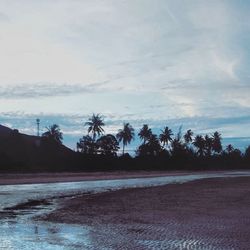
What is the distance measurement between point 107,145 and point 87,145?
532cm

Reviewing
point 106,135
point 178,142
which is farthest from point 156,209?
point 178,142

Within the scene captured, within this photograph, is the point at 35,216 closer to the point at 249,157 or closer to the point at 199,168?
the point at 199,168

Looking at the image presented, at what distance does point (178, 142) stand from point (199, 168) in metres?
17.8

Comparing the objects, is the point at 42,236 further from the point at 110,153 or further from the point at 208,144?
the point at 208,144

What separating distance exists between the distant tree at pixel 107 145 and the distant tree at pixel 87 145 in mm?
1676

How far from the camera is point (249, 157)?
177875 millimetres

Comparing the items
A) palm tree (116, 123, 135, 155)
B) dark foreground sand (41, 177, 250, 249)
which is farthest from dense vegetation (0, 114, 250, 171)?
dark foreground sand (41, 177, 250, 249)

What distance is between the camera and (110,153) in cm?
13175

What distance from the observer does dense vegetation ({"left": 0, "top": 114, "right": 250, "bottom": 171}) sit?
100812mm

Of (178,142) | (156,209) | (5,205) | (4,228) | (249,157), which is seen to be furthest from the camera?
(249,157)

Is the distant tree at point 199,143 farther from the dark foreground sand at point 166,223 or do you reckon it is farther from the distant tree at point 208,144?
the dark foreground sand at point 166,223

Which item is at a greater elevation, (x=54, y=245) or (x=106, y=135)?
(x=106, y=135)

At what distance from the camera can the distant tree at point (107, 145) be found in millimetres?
132875

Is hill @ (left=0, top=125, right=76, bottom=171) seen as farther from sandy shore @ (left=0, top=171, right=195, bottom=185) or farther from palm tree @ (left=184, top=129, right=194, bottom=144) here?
palm tree @ (left=184, top=129, right=194, bottom=144)
